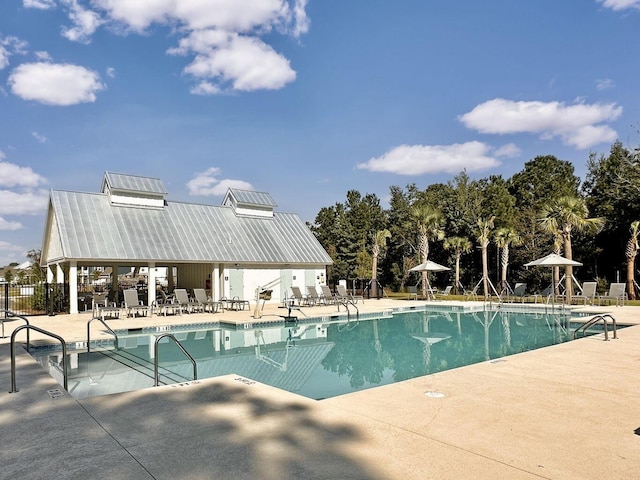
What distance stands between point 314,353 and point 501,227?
1922cm

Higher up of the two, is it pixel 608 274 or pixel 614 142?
pixel 614 142

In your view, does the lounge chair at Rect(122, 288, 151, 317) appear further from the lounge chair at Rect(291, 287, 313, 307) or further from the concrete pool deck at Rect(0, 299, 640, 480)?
the concrete pool deck at Rect(0, 299, 640, 480)

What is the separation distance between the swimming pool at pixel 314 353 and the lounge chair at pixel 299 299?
15.2 feet

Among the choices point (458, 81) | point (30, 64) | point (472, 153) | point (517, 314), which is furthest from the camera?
point (472, 153)

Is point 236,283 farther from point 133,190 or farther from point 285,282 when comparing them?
point 133,190

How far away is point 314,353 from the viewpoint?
11320 mm

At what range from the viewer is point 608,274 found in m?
A: 24.7

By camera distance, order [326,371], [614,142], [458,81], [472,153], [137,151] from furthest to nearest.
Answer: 1. [472,153]
2. [614,142]
3. [137,151]
4. [458,81]
5. [326,371]

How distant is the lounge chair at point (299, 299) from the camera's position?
20934 millimetres

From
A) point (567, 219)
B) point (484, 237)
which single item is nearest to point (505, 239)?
point (484, 237)

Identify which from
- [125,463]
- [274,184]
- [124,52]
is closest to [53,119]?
[124,52]

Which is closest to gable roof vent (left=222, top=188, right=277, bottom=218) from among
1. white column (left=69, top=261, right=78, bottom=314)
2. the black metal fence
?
the black metal fence

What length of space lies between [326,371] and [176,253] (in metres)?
12.3

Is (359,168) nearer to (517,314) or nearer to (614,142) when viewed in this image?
(614,142)
